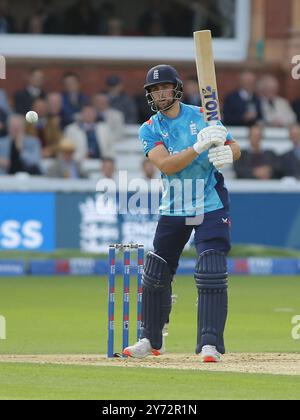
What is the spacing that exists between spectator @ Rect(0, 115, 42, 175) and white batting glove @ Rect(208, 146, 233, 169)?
390 inches

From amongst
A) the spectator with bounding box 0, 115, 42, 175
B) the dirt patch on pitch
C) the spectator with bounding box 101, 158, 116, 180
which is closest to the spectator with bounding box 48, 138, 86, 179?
the spectator with bounding box 0, 115, 42, 175

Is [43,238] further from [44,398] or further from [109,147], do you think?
[44,398]

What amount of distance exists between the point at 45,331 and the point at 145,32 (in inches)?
524

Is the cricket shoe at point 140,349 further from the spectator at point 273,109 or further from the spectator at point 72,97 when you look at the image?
the spectator at point 273,109

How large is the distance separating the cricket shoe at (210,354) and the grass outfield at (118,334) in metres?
0.41

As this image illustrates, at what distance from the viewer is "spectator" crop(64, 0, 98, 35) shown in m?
23.7

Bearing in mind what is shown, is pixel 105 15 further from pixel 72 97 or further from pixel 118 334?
pixel 118 334

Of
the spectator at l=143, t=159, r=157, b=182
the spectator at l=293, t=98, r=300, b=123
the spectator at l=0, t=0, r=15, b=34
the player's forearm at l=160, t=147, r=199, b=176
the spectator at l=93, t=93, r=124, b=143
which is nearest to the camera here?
the player's forearm at l=160, t=147, r=199, b=176

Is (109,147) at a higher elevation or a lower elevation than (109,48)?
lower

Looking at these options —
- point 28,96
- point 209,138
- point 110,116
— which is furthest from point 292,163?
point 209,138

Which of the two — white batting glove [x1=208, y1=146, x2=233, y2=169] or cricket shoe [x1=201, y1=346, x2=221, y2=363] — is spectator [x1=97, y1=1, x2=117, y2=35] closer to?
white batting glove [x1=208, y1=146, x2=233, y2=169]

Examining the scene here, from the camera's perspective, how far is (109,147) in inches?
779

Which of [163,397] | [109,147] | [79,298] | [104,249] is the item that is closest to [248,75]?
[109,147]

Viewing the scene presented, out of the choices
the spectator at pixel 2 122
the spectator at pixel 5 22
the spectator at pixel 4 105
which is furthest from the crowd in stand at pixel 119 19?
the spectator at pixel 2 122
